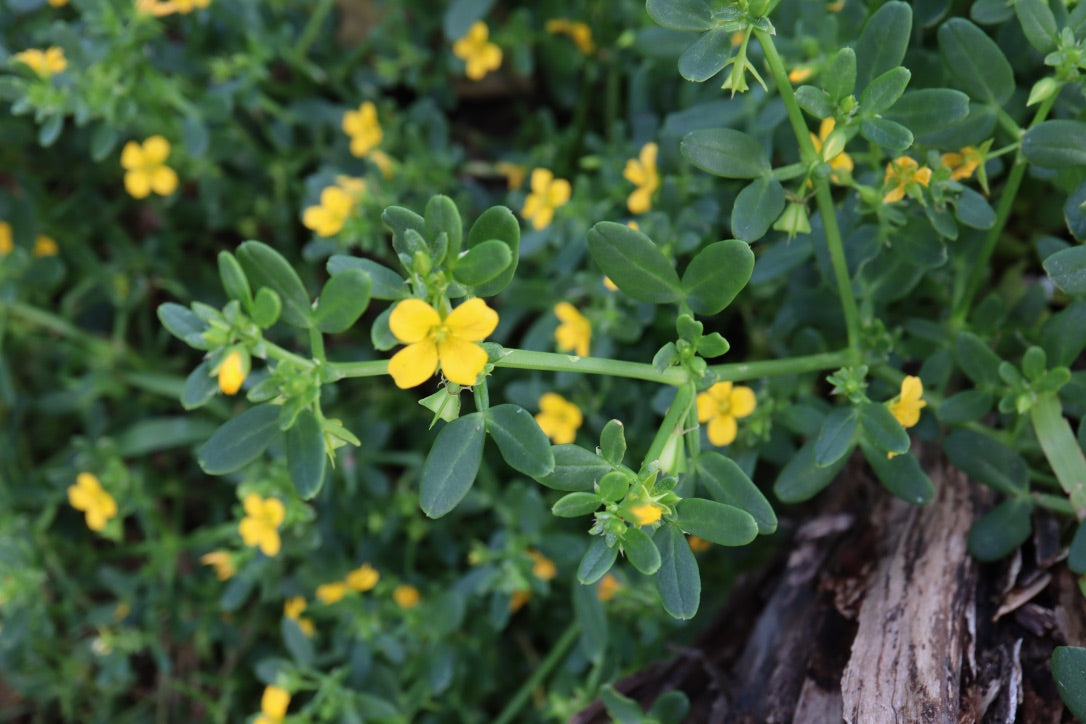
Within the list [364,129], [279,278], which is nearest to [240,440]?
[279,278]

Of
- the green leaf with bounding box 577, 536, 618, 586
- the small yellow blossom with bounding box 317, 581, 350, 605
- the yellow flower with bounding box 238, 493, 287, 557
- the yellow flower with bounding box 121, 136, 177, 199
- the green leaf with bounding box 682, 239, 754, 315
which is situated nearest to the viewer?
the green leaf with bounding box 577, 536, 618, 586

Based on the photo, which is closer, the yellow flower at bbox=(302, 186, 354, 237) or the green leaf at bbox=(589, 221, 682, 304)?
the green leaf at bbox=(589, 221, 682, 304)

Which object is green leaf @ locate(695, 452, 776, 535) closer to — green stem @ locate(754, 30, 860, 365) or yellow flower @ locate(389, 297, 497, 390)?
green stem @ locate(754, 30, 860, 365)

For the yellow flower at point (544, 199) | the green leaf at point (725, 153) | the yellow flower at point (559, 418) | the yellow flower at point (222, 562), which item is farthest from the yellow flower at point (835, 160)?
the yellow flower at point (222, 562)

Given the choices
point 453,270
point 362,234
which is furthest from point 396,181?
point 453,270

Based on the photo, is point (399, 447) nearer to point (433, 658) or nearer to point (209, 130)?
point (433, 658)

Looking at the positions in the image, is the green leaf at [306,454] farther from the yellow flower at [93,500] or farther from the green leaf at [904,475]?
the yellow flower at [93,500]

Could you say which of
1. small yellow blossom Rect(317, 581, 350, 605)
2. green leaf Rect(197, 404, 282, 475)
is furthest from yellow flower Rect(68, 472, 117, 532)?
green leaf Rect(197, 404, 282, 475)
